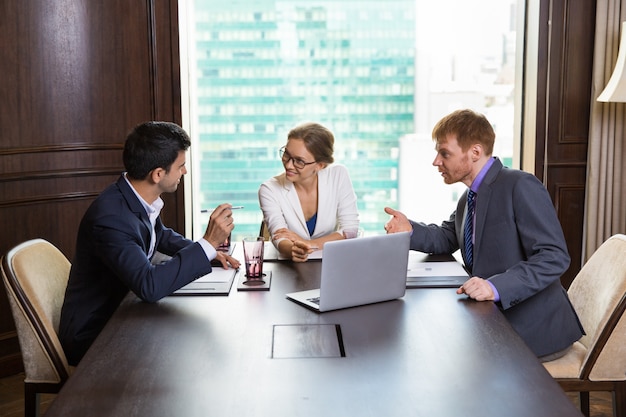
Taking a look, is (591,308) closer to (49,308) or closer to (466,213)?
(466,213)

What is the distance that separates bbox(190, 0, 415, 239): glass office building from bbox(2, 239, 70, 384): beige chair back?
10.9ft

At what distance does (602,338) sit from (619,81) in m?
2.17

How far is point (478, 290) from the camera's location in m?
2.33

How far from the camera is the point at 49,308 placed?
259 cm

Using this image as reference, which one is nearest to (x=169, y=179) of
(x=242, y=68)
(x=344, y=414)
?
(x=344, y=414)

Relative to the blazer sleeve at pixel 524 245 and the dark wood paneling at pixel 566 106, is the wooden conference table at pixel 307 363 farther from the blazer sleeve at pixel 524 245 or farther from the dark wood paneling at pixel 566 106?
the dark wood paneling at pixel 566 106

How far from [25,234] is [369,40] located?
313 centimetres

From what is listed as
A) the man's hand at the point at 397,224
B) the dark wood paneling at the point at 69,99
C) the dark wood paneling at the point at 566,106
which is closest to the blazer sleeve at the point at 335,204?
the man's hand at the point at 397,224

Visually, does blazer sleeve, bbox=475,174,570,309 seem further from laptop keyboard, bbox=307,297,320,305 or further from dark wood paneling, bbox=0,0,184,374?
dark wood paneling, bbox=0,0,184,374

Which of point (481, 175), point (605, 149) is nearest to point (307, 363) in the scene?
point (481, 175)

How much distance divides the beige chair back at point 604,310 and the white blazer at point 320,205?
43.4 inches

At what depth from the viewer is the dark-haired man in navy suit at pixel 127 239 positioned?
2.42 m

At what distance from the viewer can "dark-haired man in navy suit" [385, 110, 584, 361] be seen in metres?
2.44

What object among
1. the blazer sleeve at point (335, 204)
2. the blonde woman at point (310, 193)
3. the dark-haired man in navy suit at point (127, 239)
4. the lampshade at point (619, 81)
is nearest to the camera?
the dark-haired man in navy suit at point (127, 239)
